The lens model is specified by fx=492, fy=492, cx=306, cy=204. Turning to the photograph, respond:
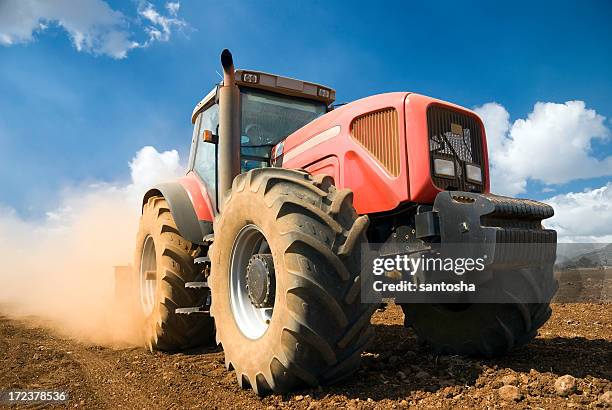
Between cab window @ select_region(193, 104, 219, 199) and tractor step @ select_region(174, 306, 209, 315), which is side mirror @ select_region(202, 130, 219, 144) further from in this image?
tractor step @ select_region(174, 306, 209, 315)

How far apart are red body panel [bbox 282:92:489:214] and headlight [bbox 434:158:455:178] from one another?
0.11 meters

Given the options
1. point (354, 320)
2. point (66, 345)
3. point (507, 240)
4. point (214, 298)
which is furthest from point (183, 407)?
point (66, 345)

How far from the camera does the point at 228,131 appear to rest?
173 inches

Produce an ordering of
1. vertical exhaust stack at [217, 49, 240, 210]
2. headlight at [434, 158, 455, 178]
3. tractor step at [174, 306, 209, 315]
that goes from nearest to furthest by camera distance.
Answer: headlight at [434, 158, 455, 178], vertical exhaust stack at [217, 49, 240, 210], tractor step at [174, 306, 209, 315]

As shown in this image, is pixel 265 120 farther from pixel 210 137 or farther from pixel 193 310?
pixel 193 310

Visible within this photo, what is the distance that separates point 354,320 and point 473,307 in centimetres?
155

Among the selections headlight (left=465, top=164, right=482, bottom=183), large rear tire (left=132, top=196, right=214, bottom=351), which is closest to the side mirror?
large rear tire (left=132, top=196, right=214, bottom=351)

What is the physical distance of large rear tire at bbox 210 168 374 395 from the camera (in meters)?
2.76

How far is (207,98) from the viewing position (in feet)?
17.5

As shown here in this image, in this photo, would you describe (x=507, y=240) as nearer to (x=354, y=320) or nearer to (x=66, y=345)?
(x=354, y=320)

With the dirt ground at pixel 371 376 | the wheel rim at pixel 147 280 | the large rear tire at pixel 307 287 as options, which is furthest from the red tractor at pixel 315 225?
the wheel rim at pixel 147 280

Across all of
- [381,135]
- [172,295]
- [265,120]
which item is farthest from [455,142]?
[172,295]

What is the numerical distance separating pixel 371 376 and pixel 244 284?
1172mm

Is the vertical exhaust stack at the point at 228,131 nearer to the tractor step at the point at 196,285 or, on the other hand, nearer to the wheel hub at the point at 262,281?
the tractor step at the point at 196,285
